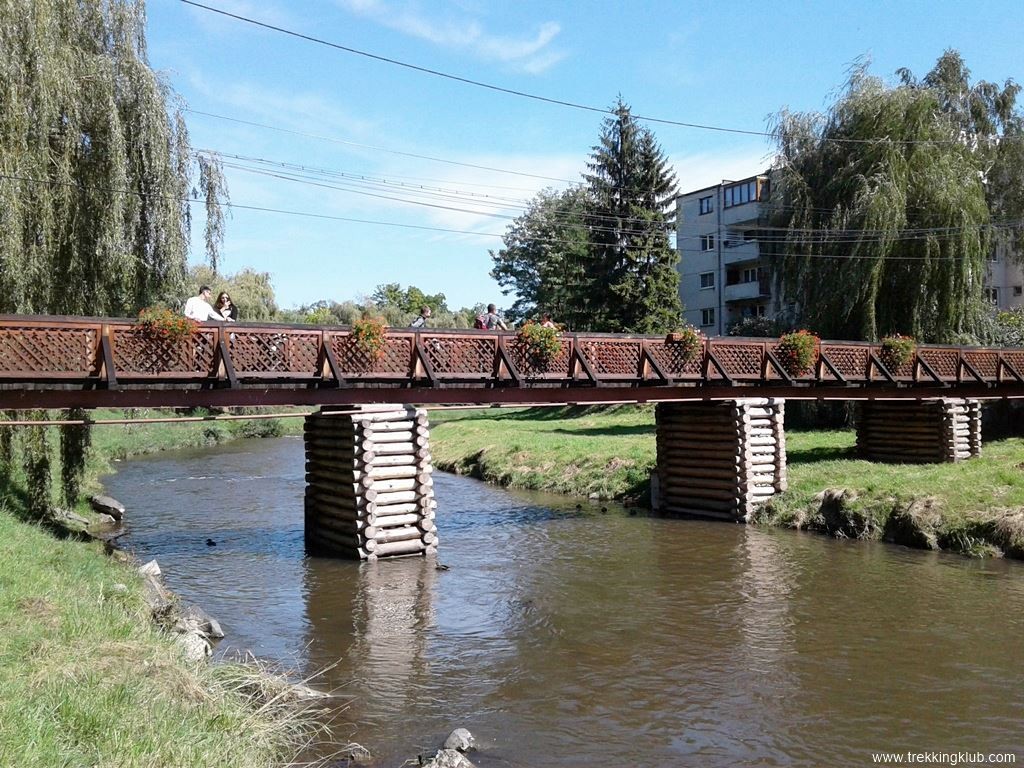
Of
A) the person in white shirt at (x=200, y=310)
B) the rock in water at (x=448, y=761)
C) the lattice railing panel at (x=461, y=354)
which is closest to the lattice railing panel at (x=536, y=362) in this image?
the lattice railing panel at (x=461, y=354)

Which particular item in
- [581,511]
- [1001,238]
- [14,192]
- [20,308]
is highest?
[1001,238]

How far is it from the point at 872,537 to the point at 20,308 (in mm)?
17818

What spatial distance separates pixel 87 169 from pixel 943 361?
23005mm

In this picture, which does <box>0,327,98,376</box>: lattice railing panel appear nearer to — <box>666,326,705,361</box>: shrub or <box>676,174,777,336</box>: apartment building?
<box>666,326,705,361</box>: shrub

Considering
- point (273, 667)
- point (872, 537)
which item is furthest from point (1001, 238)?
point (273, 667)

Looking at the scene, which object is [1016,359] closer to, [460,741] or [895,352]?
[895,352]

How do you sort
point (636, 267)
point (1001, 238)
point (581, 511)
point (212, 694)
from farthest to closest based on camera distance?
point (636, 267) → point (1001, 238) → point (581, 511) → point (212, 694)

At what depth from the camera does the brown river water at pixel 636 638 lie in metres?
9.16

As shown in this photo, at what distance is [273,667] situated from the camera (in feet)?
36.4

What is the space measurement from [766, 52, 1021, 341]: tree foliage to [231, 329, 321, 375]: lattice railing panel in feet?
70.3

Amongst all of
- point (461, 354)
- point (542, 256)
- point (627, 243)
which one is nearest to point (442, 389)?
point (461, 354)

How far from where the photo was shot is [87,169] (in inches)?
633

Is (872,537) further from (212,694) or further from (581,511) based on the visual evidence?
Result: (212,694)

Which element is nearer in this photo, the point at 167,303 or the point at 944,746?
the point at 944,746
